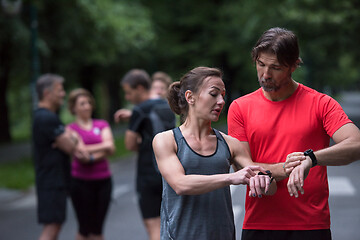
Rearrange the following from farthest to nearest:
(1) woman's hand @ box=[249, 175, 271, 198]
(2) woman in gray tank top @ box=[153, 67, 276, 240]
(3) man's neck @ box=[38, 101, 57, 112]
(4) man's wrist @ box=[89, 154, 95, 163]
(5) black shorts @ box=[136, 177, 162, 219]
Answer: (4) man's wrist @ box=[89, 154, 95, 163] → (3) man's neck @ box=[38, 101, 57, 112] → (5) black shorts @ box=[136, 177, 162, 219] → (2) woman in gray tank top @ box=[153, 67, 276, 240] → (1) woman's hand @ box=[249, 175, 271, 198]

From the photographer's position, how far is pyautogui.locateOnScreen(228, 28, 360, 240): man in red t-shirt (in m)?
3.06

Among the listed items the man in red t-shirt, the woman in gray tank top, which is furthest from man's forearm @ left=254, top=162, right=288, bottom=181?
the woman in gray tank top

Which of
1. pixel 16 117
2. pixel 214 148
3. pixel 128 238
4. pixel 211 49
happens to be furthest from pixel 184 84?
pixel 16 117

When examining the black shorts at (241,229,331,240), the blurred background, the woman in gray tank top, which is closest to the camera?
the woman in gray tank top

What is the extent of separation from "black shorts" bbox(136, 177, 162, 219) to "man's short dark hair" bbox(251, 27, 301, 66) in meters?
2.83

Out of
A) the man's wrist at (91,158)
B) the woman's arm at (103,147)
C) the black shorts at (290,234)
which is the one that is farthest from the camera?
the woman's arm at (103,147)

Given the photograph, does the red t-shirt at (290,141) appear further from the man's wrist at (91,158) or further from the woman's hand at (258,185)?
the man's wrist at (91,158)

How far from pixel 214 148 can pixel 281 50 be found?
59cm

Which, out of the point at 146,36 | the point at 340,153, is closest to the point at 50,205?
the point at 340,153

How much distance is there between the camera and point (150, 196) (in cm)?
573

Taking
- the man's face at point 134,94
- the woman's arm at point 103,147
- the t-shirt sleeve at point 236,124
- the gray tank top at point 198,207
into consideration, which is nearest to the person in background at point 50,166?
the woman's arm at point 103,147

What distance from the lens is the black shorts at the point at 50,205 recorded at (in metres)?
5.71

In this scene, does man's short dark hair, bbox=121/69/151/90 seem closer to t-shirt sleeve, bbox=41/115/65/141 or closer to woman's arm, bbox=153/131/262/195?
t-shirt sleeve, bbox=41/115/65/141

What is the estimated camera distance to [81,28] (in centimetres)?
1959
